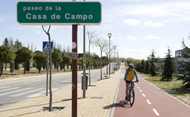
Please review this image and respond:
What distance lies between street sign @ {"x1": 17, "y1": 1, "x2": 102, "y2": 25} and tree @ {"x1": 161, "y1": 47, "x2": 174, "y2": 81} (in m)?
24.7

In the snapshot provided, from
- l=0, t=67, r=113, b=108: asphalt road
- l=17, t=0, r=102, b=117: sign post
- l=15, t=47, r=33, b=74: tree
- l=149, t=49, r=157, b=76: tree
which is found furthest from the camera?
l=149, t=49, r=157, b=76: tree

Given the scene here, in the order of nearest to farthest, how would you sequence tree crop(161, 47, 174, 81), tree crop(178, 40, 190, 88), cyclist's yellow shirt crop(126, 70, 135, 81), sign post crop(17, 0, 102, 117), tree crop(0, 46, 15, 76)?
sign post crop(17, 0, 102, 117) < cyclist's yellow shirt crop(126, 70, 135, 81) < tree crop(178, 40, 190, 88) < tree crop(0, 46, 15, 76) < tree crop(161, 47, 174, 81)

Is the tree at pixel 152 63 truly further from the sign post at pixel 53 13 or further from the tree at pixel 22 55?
the sign post at pixel 53 13

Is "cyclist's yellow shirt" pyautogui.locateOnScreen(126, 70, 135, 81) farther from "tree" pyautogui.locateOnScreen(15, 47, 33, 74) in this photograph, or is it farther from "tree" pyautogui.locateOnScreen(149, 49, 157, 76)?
"tree" pyautogui.locateOnScreen(149, 49, 157, 76)

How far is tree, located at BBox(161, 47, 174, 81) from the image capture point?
85.9 ft

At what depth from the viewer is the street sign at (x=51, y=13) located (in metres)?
4.10

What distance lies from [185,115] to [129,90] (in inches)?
105

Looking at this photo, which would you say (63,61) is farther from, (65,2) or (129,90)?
(65,2)

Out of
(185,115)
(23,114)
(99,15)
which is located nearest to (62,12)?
(99,15)

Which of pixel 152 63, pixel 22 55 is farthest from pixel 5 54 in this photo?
pixel 152 63

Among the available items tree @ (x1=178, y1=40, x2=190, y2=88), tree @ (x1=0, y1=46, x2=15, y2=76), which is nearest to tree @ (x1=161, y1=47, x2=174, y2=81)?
tree @ (x1=178, y1=40, x2=190, y2=88)

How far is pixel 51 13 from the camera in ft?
13.5

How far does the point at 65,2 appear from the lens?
411cm

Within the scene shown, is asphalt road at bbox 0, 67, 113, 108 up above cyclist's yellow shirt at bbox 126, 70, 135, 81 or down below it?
below
